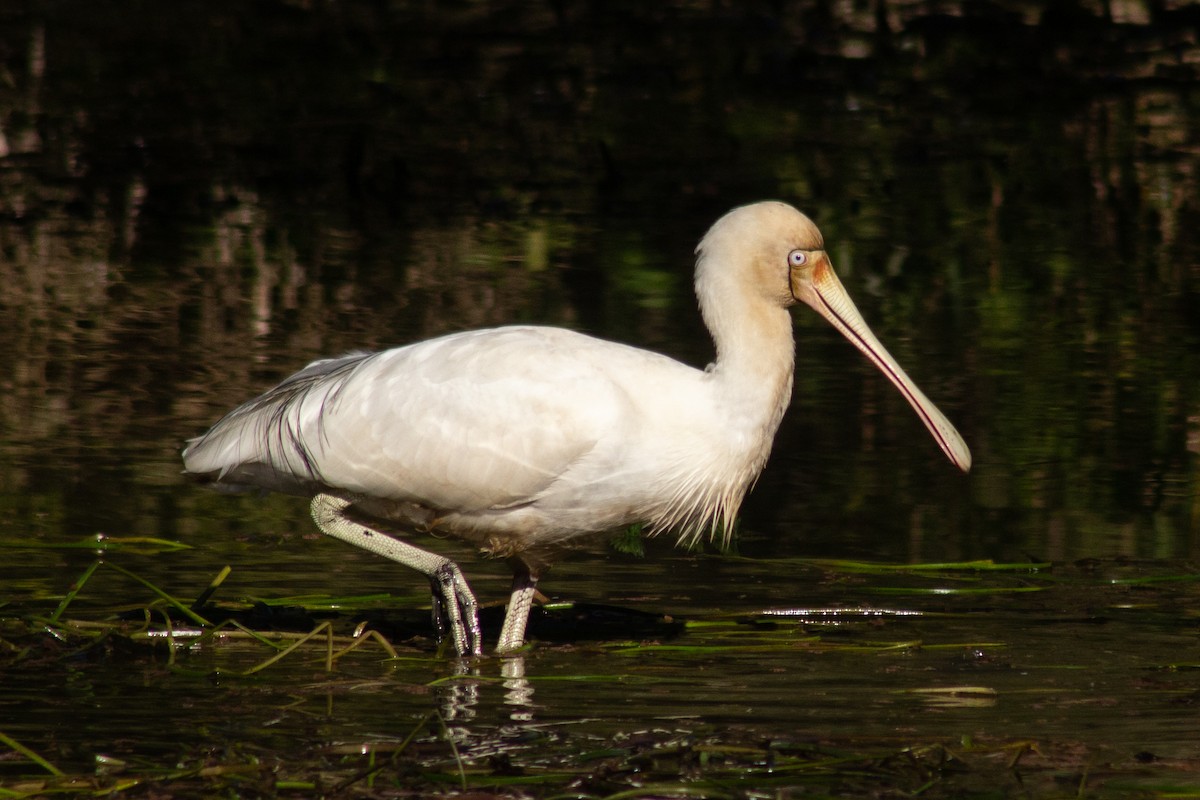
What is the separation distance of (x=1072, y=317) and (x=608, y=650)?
675cm

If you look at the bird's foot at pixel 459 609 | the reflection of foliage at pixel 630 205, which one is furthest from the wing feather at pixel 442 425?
the reflection of foliage at pixel 630 205

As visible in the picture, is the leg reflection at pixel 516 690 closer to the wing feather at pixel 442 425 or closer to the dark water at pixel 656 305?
the dark water at pixel 656 305

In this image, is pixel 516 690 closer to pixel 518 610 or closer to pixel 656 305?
pixel 518 610

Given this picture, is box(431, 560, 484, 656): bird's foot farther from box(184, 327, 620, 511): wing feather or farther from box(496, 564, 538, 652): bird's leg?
box(184, 327, 620, 511): wing feather

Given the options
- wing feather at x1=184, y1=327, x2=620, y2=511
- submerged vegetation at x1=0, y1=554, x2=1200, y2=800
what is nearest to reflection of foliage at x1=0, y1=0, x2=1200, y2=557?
submerged vegetation at x1=0, y1=554, x2=1200, y2=800

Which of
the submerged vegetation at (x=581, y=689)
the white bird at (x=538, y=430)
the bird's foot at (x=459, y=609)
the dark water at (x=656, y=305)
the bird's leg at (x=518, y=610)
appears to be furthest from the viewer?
the bird's leg at (x=518, y=610)

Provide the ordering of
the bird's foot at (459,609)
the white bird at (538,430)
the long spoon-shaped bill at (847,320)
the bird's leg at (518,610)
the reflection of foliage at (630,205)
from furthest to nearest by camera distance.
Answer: the reflection of foliage at (630,205)
the long spoon-shaped bill at (847,320)
the bird's leg at (518,610)
the bird's foot at (459,609)
the white bird at (538,430)

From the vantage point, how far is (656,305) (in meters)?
13.4

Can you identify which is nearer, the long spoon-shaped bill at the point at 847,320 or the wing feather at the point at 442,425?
the wing feather at the point at 442,425

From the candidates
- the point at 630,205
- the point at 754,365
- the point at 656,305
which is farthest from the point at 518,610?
the point at 630,205

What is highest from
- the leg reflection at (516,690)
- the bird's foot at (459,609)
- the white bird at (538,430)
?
the white bird at (538,430)

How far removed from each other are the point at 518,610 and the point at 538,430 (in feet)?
2.52

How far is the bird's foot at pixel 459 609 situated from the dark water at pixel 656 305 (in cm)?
16

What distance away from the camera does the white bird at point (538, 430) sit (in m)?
7.25
